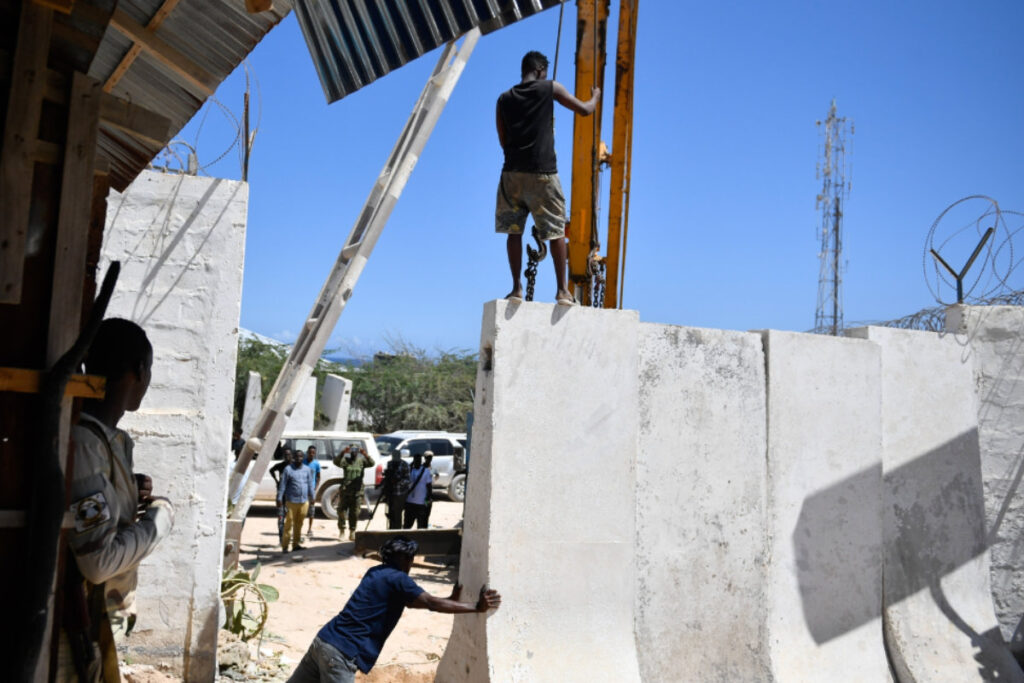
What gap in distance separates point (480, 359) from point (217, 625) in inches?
→ 114

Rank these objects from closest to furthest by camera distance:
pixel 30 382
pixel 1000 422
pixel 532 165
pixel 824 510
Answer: pixel 30 382
pixel 532 165
pixel 824 510
pixel 1000 422

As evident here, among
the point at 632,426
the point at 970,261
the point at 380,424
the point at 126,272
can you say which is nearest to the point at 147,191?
the point at 126,272

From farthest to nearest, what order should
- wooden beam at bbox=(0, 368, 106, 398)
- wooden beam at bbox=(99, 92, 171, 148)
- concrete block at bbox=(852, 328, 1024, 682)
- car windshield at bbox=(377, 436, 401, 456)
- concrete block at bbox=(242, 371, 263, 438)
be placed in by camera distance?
1. concrete block at bbox=(242, 371, 263, 438)
2. car windshield at bbox=(377, 436, 401, 456)
3. concrete block at bbox=(852, 328, 1024, 682)
4. wooden beam at bbox=(99, 92, 171, 148)
5. wooden beam at bbox=(0, 368, 106, 398)

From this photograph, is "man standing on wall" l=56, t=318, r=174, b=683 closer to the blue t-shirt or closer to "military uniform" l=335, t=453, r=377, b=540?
the blue t-shirt

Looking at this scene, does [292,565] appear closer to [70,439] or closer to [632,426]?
[632,426]

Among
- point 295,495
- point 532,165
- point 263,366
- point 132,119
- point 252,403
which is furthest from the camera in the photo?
point 263,366

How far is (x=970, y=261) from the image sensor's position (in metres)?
6.82

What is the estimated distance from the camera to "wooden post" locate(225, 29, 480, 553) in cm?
927

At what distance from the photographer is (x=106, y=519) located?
2.38 meters

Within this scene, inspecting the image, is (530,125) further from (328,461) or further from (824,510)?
(328,461)

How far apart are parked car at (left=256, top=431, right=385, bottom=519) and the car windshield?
2.37 meters

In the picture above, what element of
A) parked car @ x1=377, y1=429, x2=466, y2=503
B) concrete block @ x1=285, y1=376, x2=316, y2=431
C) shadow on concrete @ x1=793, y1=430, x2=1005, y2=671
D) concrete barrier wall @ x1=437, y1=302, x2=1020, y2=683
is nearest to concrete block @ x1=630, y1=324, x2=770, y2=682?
concrete barrier wall @ x1=437, y1=302, x2=1020, y2=683

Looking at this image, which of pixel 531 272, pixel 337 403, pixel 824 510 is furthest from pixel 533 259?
pixel 337 403

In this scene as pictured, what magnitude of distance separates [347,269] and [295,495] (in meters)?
4.18
